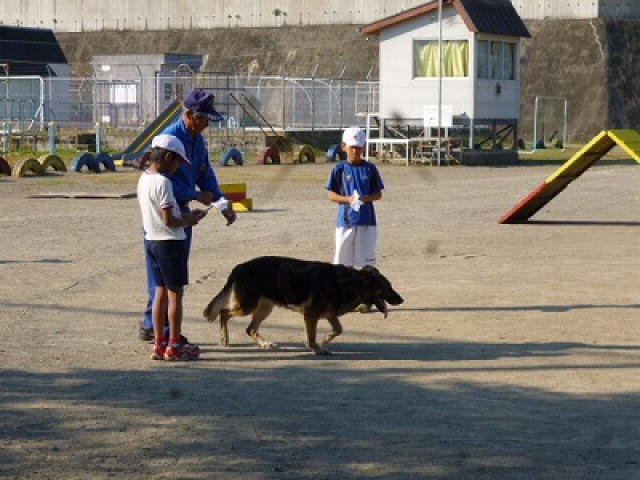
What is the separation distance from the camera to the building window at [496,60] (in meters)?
43.1

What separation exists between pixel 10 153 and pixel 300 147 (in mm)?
8928

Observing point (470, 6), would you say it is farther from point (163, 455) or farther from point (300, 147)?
point (163, 455)

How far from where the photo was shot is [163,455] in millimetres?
7254

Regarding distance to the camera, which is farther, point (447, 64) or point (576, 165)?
point (447, 64)

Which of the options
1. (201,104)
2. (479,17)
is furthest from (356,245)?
(479,17)

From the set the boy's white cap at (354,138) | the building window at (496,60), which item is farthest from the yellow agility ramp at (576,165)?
the building window at (496,60)

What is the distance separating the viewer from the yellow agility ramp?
2120 centimetres

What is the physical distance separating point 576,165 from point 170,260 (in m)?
12.9

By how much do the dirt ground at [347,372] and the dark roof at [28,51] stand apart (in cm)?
4190

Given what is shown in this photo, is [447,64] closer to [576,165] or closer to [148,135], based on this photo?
[148,135]

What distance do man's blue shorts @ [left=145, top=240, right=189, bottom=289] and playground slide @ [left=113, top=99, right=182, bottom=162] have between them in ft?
96.6

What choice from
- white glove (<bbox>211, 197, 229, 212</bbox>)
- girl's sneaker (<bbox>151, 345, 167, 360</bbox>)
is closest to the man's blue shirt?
white glove (<bbox>211, 197, 229, 212</bbox>)

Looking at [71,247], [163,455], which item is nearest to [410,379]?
[163,455]

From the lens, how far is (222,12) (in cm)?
7269
